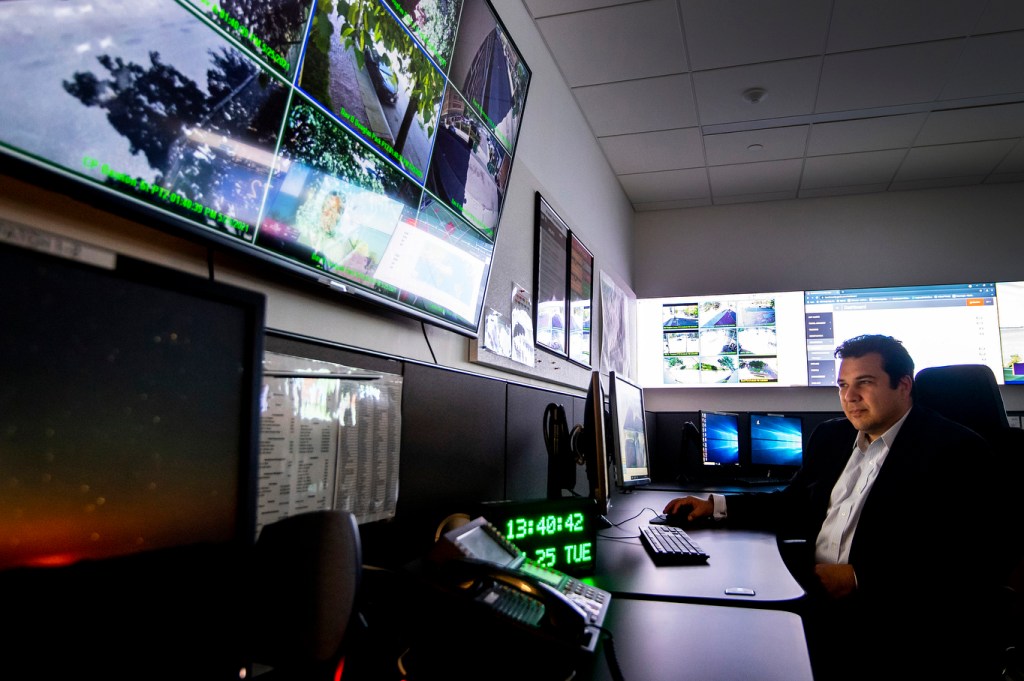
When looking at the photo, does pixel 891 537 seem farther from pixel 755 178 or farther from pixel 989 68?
pixel 755 178

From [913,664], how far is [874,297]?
3.18 m

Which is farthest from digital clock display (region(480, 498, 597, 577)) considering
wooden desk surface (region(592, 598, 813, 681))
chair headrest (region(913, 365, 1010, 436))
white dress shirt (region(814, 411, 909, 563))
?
chair headrest (region(913, 365, 1010, 436))

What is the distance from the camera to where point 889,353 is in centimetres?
207

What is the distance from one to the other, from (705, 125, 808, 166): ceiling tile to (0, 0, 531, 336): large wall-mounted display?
2.21 metres

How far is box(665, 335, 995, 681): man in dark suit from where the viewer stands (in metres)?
1.57

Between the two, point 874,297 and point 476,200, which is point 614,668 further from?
point 874,297

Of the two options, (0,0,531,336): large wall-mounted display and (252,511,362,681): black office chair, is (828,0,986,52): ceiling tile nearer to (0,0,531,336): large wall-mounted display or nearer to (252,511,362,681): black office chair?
(0,0,531,336): large wall-mounted display

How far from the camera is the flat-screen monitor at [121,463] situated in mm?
466

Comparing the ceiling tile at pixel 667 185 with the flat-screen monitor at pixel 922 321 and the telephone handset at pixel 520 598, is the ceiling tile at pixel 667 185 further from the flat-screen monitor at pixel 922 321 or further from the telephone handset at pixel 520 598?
the telephone handset at pixel 520 598

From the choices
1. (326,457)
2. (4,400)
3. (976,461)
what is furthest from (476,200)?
(976,461)

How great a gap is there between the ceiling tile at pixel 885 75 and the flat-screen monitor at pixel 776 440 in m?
1.83

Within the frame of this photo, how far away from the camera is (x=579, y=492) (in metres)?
2.56

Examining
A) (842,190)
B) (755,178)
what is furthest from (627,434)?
(842,190)

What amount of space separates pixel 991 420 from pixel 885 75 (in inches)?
63.7
